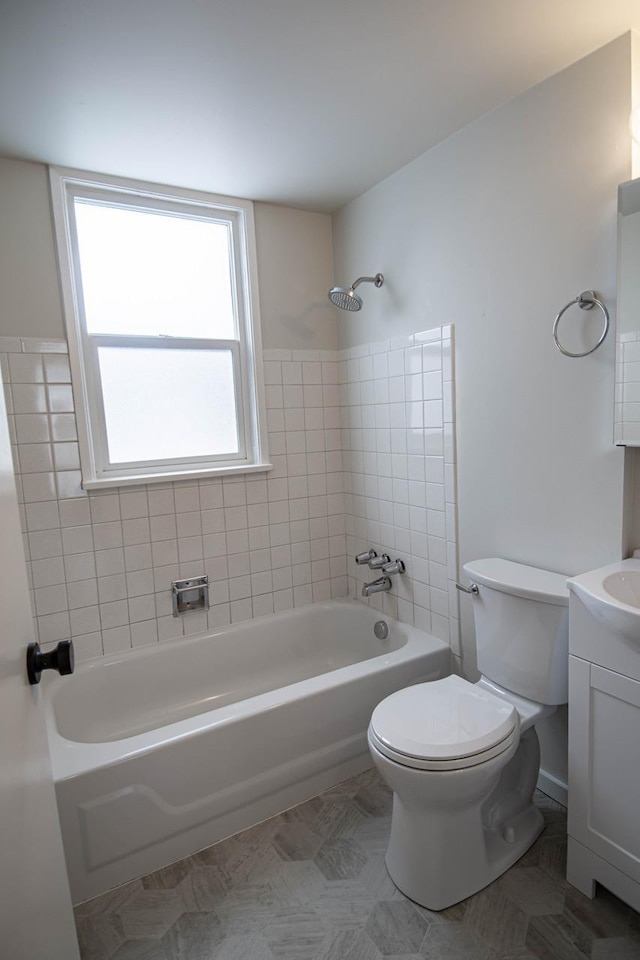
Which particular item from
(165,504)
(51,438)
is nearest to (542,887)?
(165,504)

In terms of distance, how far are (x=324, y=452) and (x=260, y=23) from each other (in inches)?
70.1

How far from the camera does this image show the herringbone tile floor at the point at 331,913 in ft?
4.42

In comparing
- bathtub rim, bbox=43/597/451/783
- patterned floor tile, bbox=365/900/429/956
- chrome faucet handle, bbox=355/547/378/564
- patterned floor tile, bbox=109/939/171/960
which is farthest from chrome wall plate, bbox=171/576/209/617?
patterned floor tile, bbox=365/900/429/956

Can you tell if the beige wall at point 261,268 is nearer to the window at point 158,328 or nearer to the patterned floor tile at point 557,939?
the window at point 158,328

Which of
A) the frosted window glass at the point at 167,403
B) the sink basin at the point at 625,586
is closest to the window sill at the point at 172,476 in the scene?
the frosted window glass at the point at 167,403

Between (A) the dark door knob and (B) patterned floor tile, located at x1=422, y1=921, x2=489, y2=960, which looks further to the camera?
(B) patterned floor tile, located at x1=422, y1=921, x2=489, y2=960

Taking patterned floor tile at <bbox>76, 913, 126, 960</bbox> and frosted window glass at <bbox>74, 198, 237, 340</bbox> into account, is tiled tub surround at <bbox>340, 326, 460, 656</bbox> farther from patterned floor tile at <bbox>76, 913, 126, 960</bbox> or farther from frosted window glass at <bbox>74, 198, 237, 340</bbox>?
patterned floor tile at <bbox>76, 913, 126, 960</bbox>

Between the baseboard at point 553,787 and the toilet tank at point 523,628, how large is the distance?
45cm

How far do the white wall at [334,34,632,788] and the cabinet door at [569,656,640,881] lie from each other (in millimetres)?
393

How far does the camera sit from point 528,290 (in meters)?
1.74

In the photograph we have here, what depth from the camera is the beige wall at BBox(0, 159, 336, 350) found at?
1.98 meters

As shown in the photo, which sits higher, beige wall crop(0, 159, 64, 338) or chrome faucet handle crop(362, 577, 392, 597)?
beige wall crop(0, 159, 64, 338)

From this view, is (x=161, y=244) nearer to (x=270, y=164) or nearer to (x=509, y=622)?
(x=270, y=164)

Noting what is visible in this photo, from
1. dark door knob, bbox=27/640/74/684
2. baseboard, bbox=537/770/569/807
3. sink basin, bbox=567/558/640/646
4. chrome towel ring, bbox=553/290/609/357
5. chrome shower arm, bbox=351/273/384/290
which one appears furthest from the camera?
chrome shower arm, bbox=351/273/384/290
